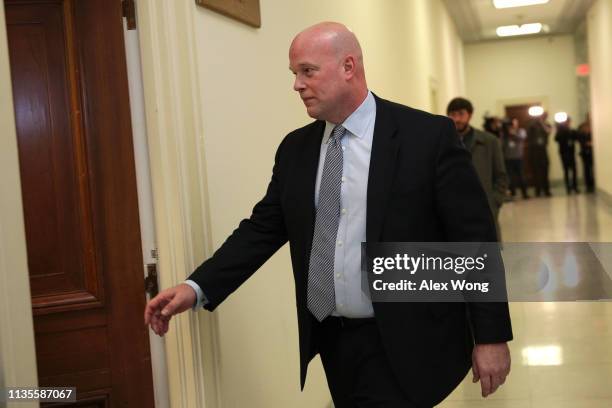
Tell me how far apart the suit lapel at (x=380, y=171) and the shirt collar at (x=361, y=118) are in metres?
0.04

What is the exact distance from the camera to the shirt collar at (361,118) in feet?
8.13

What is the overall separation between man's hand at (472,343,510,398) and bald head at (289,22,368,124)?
0.83 meters

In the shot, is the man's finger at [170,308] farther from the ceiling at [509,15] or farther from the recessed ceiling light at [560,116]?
the recessed ceiling light at [560,116]

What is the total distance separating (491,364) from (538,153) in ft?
61.1

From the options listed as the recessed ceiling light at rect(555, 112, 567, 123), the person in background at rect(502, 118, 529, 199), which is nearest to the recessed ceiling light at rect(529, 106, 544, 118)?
the recessed ceiling light at rect(555, 112, 567, 123)

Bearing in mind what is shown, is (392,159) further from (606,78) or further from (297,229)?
(606,78)

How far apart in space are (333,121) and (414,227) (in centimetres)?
42

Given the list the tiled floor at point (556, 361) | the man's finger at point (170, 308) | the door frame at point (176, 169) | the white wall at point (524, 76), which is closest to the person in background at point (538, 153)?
the white wall at point (524, 76)

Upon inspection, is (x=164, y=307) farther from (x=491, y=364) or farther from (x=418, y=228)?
(x=491, y=364)

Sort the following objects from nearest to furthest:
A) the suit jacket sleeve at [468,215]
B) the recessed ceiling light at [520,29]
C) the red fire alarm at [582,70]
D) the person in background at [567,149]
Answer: the suit jacket sleeve at [468,215]
the person in background at [567,149]
the recessed ceiling light at [520,29]
the red fire alarm at [582,70]

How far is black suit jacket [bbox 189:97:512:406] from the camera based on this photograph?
234 centimetres

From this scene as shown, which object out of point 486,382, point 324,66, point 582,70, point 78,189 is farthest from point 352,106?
point 582,70

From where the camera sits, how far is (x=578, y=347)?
568 centimetres

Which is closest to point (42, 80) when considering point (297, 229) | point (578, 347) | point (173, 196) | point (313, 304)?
point (173, 196)
